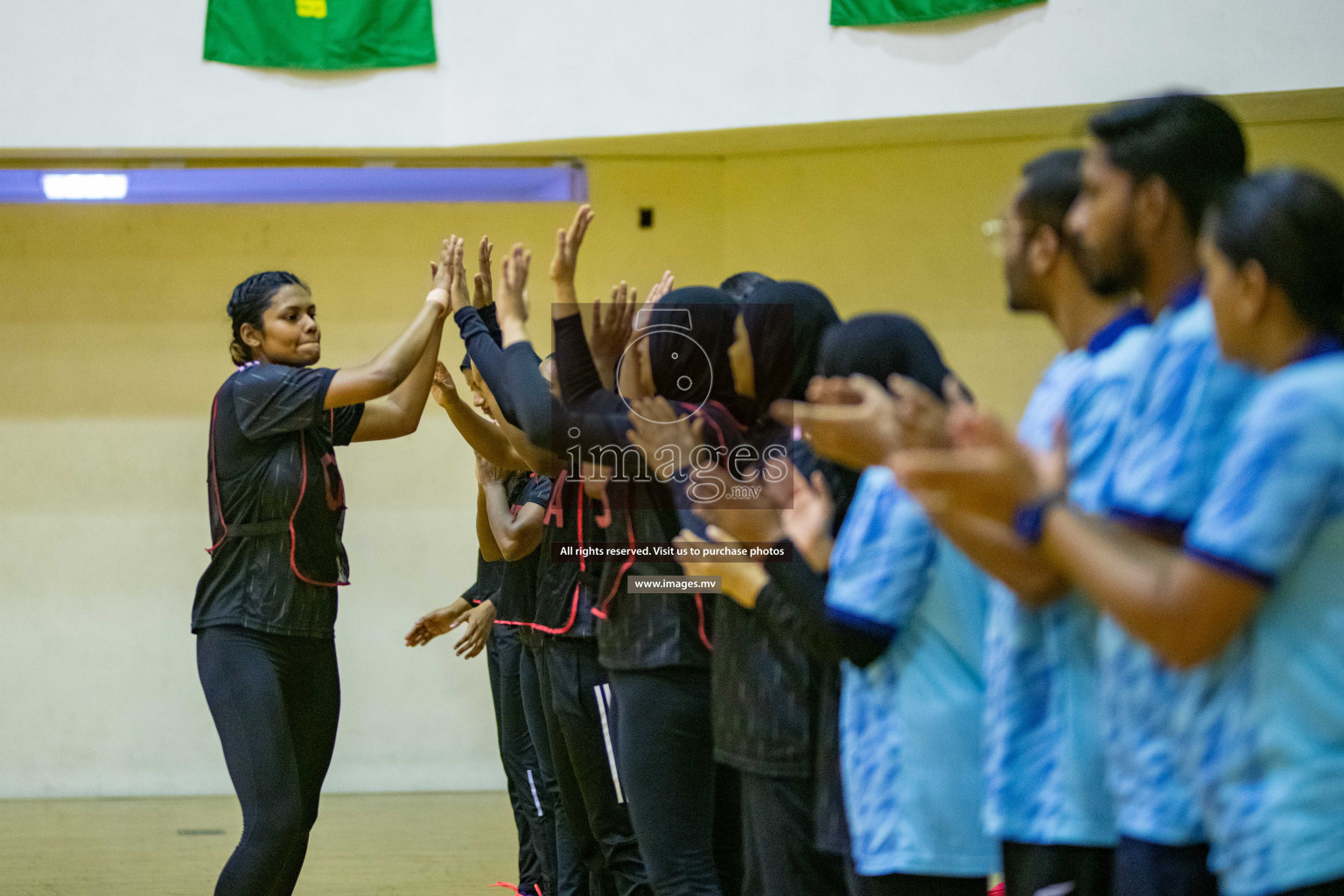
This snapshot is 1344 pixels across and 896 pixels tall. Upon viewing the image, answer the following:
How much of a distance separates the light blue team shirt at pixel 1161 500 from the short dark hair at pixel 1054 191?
0.72ft

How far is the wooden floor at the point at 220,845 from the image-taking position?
4.02m

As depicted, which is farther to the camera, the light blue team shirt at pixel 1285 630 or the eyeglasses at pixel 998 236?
the eyeglasses at pixel 998 236

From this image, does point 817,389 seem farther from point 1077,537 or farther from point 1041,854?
point 1041,854

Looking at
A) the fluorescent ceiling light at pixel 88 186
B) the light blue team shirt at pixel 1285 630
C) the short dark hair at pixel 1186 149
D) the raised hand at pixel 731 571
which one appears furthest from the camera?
the fluorescent ceiling light at pixel 88 186

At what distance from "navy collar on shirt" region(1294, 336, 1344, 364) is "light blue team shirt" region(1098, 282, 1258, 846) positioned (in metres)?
0.06

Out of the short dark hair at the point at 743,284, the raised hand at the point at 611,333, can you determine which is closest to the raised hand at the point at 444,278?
the raised hand at the point at 611,333

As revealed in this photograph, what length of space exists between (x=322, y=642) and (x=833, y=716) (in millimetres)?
1749

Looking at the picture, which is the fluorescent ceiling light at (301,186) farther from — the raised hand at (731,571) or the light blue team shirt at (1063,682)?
the light blue team shirt at (1063,682)

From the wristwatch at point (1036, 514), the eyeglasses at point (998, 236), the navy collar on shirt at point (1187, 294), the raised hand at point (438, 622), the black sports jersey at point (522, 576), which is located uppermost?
the eyeglasses at point (998, 236)

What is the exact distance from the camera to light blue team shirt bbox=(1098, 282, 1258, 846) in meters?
1.22

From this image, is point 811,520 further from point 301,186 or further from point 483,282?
point 301,186

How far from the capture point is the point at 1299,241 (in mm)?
1157

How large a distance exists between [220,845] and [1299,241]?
450cm

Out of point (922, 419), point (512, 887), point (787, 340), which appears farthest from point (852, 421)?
point (512, 887)
